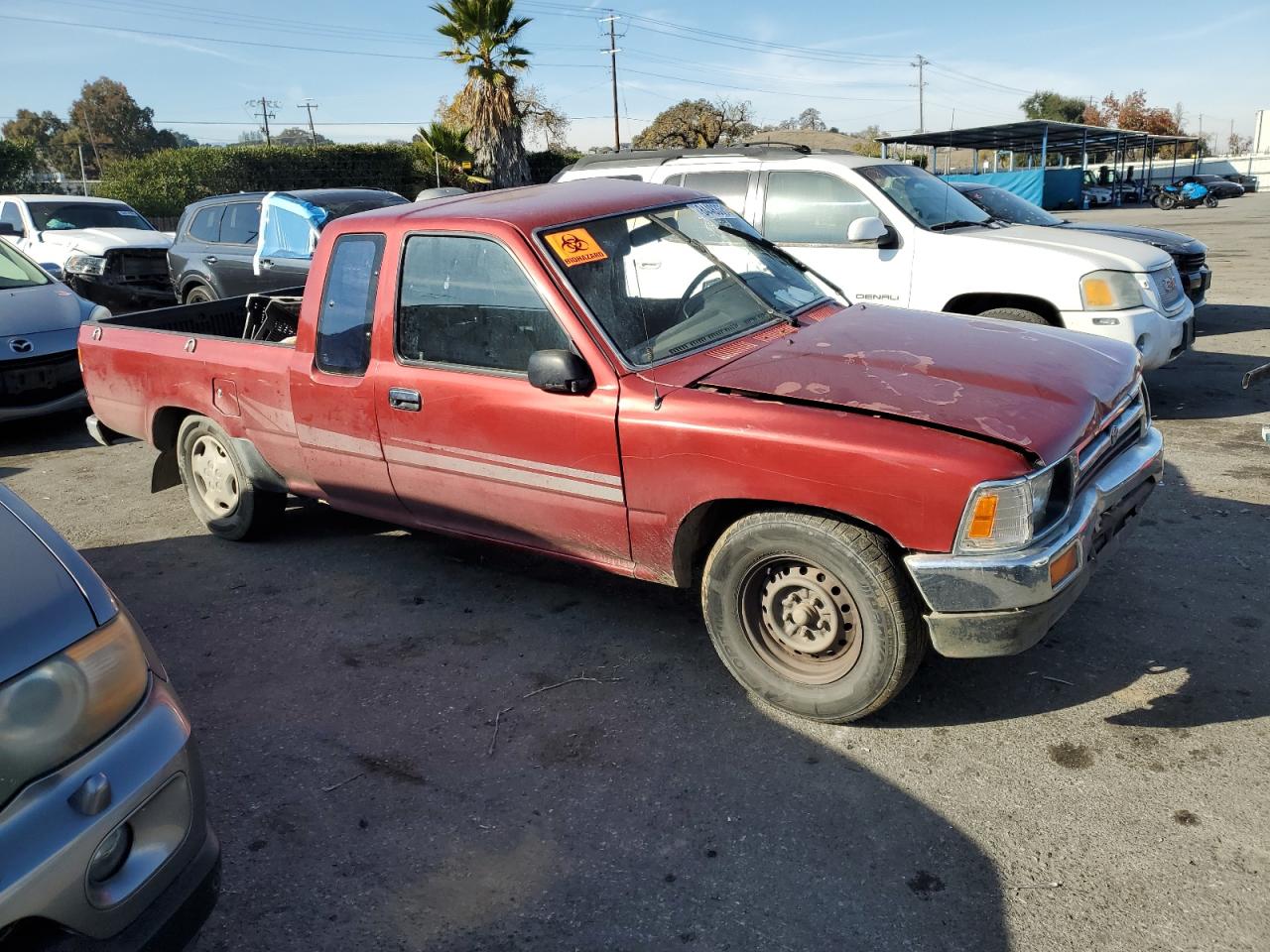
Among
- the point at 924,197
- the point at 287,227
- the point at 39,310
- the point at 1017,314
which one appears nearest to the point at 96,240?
the point at 287,227

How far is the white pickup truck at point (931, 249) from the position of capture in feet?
21.2

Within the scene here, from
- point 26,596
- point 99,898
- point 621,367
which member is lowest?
point 99,898

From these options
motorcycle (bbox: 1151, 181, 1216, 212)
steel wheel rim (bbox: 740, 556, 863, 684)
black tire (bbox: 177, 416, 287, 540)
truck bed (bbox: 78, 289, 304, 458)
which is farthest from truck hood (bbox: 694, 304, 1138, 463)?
motorcycle (bbox: 1151, 181, 1216, 212)

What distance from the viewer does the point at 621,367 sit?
11.3ft

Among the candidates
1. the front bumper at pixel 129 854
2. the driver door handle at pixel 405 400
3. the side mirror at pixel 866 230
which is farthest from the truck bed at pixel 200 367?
the side mirror at pixel 866 230

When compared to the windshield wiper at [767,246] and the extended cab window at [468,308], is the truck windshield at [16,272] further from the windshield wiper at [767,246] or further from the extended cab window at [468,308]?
the windshield wiper at [767,246]

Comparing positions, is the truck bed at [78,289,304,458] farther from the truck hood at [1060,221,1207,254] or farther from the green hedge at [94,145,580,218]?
the green hedge at [94,145,580,218]

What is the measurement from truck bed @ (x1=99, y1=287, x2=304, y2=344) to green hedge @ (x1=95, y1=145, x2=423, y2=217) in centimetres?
2125

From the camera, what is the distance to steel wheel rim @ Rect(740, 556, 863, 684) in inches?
124

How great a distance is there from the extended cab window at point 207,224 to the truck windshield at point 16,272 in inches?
103

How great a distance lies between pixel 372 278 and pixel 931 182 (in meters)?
5.22

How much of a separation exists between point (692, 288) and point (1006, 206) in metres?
6.60

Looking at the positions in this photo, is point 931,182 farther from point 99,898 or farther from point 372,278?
point 99,898

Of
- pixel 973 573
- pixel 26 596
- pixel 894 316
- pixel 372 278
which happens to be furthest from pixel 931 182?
pixel 26 596
